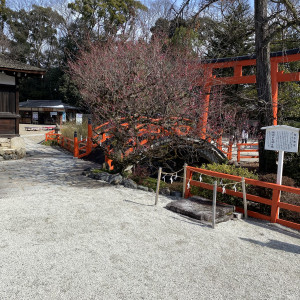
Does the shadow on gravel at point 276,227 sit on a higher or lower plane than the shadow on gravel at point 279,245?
lower

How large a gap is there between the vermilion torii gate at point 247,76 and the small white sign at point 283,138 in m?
3.12

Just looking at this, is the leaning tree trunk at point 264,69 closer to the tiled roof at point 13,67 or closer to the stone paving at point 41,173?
the stone paving at point 41,173

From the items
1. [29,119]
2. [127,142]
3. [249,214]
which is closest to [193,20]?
[127,142]

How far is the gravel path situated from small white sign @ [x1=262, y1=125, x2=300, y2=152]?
1.68m

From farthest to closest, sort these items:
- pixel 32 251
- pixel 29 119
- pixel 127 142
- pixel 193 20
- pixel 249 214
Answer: pixel 29 119
pixel 193 20
pixel 127 142
pixel 249 214
pixel 32 251

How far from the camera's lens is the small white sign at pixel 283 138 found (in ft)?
19.7

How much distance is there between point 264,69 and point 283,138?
4229 millimetres

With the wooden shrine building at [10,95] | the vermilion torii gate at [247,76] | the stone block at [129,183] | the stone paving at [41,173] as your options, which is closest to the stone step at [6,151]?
the stone paving at [41,173]

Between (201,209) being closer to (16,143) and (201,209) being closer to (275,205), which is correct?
(275,205)

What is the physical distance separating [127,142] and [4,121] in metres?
5.17

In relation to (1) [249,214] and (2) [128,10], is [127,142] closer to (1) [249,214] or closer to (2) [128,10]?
(1) [249,214]

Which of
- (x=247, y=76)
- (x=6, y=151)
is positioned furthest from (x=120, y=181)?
(x=247, y=76)

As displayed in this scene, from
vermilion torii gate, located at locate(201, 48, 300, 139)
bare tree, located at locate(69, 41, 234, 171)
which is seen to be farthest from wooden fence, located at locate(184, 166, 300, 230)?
vermilion torii gate, located at locate(201, 48, 300, 139)

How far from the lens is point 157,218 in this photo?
225 inches
